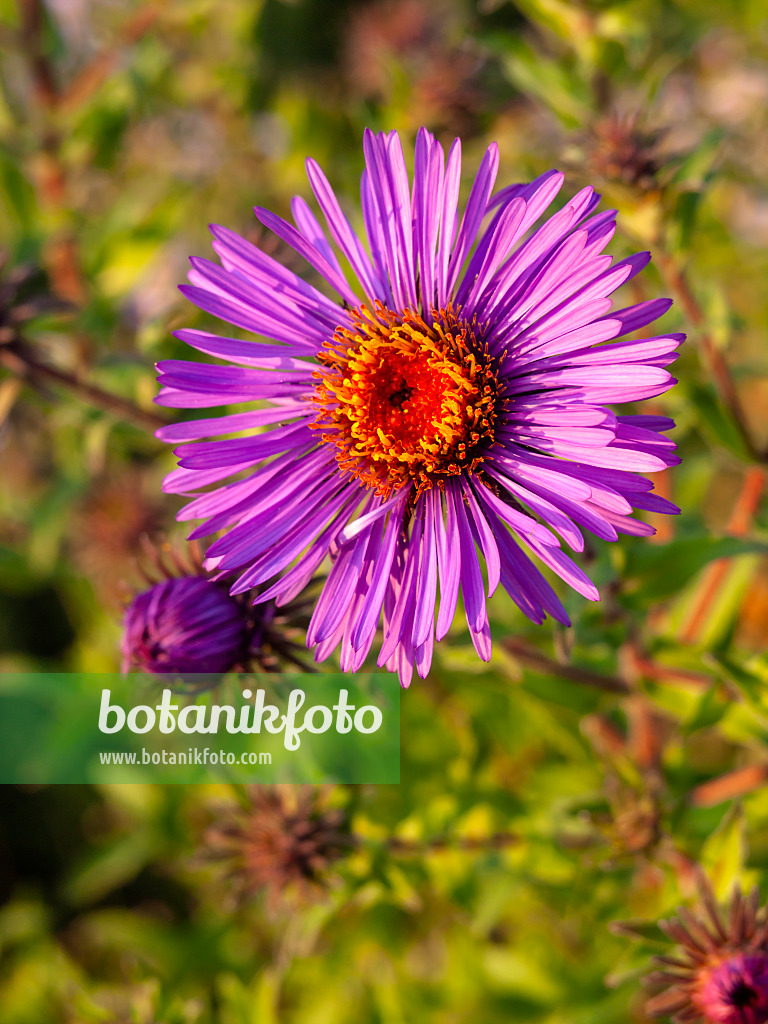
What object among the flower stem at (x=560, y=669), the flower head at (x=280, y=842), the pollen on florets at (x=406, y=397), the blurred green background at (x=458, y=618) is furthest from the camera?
the blurred green background at (x=458, y=618)

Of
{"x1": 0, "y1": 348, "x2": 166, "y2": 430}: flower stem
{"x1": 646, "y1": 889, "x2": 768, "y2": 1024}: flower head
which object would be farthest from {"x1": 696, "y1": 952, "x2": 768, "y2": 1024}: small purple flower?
{"x1": 0, "y1": 348, "x2": 166, "y2": 430}: flower stem

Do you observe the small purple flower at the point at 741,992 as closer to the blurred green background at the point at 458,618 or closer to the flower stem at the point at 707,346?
the blurred green background at the point at 458,618

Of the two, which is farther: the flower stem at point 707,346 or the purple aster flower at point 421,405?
the flower stem at point 707,346

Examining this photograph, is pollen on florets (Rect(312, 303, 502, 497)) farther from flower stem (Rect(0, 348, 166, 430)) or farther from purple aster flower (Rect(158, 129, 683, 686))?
flower stem (Rect(0, 348, 166, 430))

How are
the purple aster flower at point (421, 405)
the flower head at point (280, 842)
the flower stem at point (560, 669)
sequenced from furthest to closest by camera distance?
the flower head at point (280, 842)
the flower stem at point (560, 669)
the purple aster flower at point (421, 405)

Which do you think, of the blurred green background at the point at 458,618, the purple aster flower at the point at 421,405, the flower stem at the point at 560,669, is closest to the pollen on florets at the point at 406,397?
the purple aster flower at the point at 421,405

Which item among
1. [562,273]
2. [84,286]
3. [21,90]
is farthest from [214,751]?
[21,90]

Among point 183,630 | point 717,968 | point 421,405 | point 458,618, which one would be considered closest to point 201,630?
point 183,630
